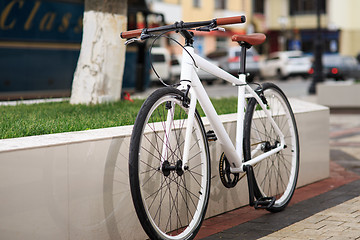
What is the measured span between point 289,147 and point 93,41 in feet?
8.82

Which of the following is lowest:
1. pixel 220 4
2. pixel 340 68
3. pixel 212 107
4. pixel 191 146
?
pixel 340 68

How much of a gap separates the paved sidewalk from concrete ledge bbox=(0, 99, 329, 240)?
1.86 ft

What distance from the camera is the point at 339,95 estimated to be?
15.5 meters

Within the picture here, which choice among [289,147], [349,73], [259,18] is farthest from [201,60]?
[259,18]

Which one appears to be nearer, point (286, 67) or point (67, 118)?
point (67, 118)

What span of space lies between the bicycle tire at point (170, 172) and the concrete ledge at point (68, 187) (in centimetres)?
16

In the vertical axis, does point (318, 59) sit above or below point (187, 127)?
below

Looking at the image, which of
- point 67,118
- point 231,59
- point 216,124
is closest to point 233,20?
point 216,124

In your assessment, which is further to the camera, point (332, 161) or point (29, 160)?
point (332, 161)

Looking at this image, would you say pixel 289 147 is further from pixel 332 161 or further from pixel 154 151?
pixel 332 161

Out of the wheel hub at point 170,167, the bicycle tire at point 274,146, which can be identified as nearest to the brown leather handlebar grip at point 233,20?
the wheel hub at point 170,167

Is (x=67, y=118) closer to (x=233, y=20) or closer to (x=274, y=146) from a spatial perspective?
(x=274, y=146)

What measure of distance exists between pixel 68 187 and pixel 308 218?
200cm

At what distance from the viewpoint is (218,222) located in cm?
512
